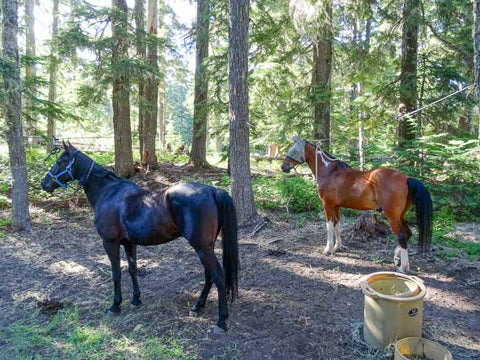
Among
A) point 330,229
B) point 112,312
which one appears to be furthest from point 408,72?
point 112,312

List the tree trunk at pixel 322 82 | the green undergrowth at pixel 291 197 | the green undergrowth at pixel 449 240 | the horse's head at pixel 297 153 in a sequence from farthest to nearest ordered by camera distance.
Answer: the tree trunk at pixel 322 82
the green undergrowth at pixel 291 197
the horse's head at pixel 297 153
the green undergrowth at pixel 449 240

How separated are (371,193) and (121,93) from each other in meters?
8.65

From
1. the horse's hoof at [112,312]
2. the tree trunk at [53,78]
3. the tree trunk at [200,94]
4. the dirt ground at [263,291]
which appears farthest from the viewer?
the tree trunk at [200,94]

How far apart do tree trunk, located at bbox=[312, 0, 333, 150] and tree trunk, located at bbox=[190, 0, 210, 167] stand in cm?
358

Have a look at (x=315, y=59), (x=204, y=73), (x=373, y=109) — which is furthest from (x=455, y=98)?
(x=204, y=73)

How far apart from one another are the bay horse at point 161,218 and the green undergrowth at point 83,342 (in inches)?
17.8

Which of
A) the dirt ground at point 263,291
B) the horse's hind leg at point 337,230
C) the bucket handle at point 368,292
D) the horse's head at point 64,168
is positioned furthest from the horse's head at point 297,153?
the horse's head at point 64,168

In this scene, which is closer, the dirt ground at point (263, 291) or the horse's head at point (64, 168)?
the dirt ground at point (263, 291)

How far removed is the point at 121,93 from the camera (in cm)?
1097

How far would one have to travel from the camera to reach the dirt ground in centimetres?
347

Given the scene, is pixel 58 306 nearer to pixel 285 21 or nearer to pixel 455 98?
pixel 285 21

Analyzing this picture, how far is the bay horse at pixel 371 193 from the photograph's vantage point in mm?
4938

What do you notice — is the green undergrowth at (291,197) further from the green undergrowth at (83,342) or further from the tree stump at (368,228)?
the green undergrowth at (83,342)

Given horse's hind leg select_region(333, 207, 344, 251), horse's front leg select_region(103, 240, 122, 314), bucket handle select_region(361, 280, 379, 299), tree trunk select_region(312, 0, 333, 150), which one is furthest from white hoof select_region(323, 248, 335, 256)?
tree trunk select_region(312, 0, 333, 150)
